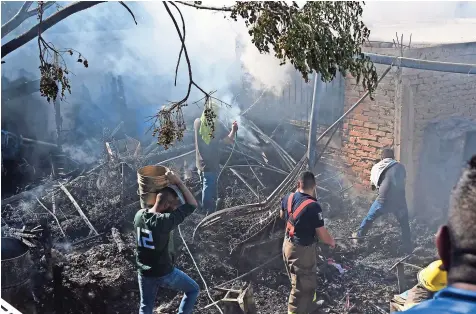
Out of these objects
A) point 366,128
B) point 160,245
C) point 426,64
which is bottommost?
point 160,245

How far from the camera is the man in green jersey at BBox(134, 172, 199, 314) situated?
4.87 m

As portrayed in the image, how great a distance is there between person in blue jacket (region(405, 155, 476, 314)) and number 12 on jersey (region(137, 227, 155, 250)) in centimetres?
353

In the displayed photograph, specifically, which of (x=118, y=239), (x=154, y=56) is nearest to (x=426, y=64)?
(x=154, y=56)

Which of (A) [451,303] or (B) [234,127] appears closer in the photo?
(A) [451,303]

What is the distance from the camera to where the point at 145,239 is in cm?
497

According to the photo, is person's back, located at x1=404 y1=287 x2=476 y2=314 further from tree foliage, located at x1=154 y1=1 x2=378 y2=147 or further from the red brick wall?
the red brick wall

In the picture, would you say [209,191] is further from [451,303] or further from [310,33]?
[451,303]

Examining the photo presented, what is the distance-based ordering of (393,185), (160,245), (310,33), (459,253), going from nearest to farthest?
(459,253) → (310,33) → (160,245) → (393,185)

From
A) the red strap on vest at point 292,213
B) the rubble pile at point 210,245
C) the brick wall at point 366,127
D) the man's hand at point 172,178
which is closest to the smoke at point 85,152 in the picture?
the rubble pile at point 210,245

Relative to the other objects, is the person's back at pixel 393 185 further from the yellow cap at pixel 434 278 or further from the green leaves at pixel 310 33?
the yellow cap at pixel 434 278

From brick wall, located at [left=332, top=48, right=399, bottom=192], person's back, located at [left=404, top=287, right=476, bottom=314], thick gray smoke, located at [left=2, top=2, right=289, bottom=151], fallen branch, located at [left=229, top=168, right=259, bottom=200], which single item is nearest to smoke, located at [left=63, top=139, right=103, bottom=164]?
thick gray smoke, located at [left=2, top=2, right=289, bottom=151]

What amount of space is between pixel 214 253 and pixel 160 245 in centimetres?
133

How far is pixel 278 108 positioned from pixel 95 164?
2.86 meters

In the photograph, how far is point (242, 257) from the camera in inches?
233
